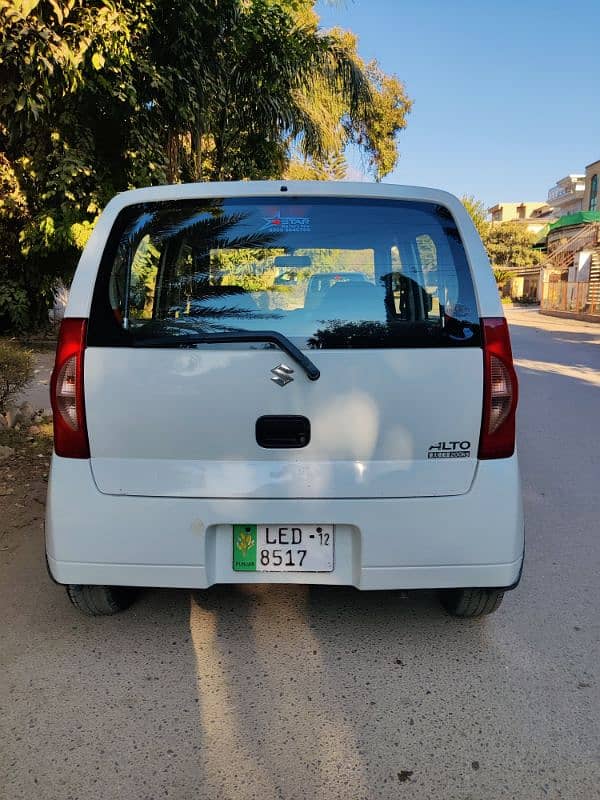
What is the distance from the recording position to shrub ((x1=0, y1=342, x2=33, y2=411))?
211 inches

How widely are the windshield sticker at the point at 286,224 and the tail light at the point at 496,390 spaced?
77cm


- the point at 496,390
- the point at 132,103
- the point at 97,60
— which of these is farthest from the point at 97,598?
the point at 132,103

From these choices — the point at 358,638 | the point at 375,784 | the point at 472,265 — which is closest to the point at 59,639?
the point at 358,638

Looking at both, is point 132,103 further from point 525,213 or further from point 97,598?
point 525,213

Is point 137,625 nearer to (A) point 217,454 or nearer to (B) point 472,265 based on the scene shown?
(A) point 217,454

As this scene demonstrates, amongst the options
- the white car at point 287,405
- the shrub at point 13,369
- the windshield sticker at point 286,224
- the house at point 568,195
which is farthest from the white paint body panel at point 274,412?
the house at point 568,195

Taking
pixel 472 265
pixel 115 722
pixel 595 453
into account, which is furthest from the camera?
pixel 595 453

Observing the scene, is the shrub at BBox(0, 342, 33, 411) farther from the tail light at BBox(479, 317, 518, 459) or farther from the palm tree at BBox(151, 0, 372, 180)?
the tail light at BBox(479, 317, 518, 459)

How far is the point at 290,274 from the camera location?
8.38 feet

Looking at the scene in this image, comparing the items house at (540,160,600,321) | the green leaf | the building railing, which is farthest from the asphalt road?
the building railing

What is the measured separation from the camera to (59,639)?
2.76m

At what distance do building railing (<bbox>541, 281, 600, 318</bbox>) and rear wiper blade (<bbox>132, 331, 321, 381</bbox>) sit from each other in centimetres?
2608

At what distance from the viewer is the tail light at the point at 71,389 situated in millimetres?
2354

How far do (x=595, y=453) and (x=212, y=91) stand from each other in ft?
18.0
